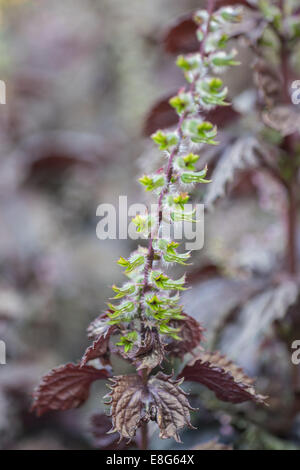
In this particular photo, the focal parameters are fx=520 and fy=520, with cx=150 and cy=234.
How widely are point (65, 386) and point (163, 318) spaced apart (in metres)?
0.18

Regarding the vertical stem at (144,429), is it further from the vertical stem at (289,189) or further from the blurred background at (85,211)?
the vertical stem at (289,189)

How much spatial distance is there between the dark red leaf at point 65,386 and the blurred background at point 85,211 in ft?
0.34

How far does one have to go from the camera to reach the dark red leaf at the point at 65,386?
2.06ft

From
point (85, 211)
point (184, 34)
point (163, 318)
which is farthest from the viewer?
point (85, 211)

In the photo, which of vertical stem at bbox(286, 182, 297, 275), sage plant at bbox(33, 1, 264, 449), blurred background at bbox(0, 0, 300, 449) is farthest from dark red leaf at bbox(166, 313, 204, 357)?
vertical stem at bbox(286, 182, 297, 275)

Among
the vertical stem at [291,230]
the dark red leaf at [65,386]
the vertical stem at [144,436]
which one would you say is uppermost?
the vertical stem at [291,230]

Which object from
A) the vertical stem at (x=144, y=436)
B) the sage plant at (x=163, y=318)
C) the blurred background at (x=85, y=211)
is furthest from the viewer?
the blurred background at (x=85, y=211)

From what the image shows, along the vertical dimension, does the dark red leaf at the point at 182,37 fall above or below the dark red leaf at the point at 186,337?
above

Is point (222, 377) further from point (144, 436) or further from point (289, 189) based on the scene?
A: point (289, 189)

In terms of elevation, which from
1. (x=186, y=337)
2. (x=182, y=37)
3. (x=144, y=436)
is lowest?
(x=144, y=436)

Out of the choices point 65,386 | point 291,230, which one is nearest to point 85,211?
point 291,230

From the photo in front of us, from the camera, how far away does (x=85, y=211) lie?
175cm

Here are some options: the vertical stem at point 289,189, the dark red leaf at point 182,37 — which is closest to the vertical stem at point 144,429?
the vertical stem at point 289,189

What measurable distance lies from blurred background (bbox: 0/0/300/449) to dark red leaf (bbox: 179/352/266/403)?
0.55 ft
